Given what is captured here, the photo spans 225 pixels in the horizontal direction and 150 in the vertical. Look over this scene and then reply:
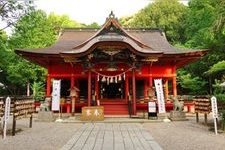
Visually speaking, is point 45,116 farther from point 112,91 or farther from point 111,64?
point 112,91

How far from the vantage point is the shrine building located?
1834 cm

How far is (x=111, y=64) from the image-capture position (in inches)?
778

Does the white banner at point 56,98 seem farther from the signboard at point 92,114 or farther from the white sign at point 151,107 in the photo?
the white sign at point 151,107

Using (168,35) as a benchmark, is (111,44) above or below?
below

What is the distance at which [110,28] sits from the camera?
2058 centimetres

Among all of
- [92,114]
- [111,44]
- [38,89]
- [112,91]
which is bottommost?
[92,114]

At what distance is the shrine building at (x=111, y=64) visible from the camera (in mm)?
18344

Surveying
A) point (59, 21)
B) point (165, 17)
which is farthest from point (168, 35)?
point (59, 21)

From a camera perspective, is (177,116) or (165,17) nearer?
(177,116)

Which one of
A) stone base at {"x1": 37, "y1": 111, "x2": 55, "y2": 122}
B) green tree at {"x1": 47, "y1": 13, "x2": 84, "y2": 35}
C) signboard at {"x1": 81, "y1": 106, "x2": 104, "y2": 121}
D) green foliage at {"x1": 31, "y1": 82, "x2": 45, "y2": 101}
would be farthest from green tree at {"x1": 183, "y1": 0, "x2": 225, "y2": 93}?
green tree at {"x1": 47, "y1": 13, "x2": 84, "y2": 35}

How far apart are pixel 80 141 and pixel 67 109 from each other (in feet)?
39.8

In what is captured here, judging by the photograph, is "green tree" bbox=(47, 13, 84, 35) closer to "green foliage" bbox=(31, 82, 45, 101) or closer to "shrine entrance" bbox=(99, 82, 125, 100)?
"green foliage" bbox=(31, 82, 45, 101)

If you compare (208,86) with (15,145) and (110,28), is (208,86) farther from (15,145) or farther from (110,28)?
(15,145)

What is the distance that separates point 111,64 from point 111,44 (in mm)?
2193
